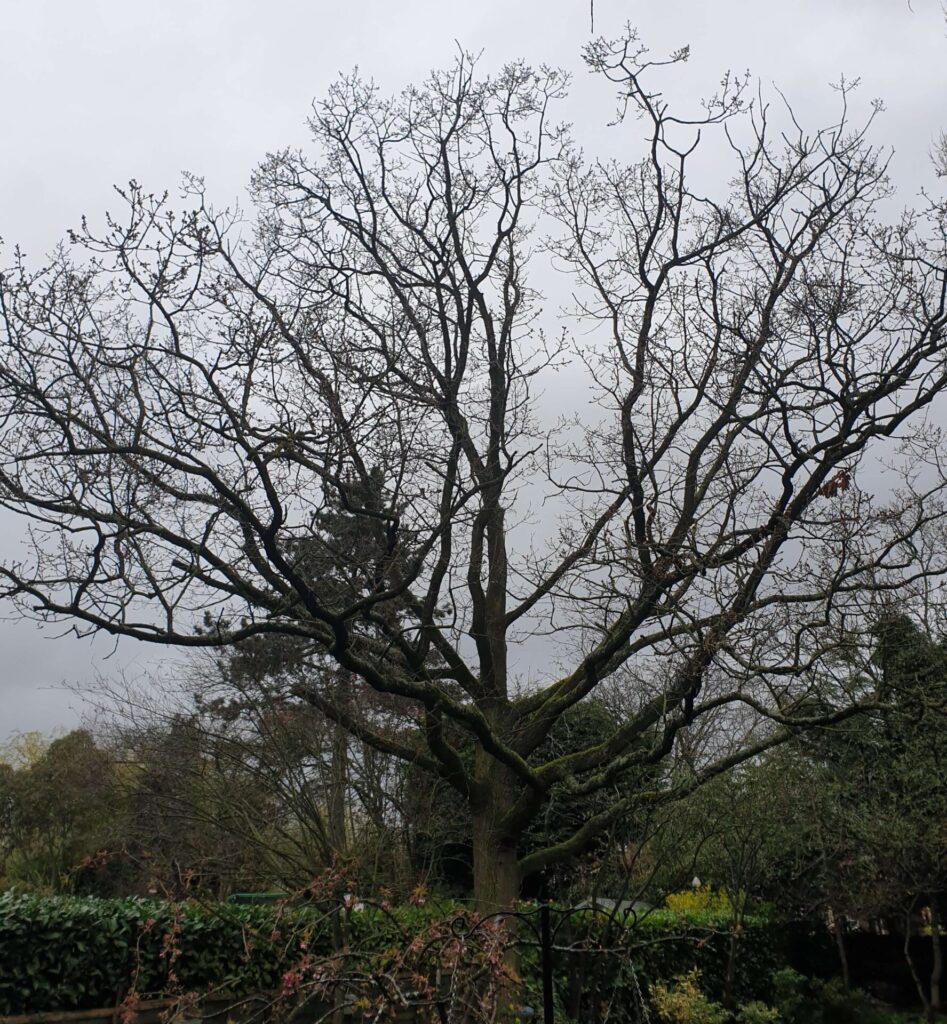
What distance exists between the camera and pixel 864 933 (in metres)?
14.2

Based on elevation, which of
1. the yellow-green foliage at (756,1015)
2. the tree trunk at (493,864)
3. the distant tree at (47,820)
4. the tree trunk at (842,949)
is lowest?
the yellow-green foliage at (756,1015)

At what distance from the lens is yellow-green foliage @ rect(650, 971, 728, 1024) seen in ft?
33.8

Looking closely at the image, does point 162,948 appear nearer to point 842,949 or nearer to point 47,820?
point 842,949

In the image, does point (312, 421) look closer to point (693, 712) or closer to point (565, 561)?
point (565, 561)

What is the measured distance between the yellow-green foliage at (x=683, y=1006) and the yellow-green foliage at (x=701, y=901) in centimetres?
289

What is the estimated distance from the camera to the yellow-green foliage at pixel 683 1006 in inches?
406

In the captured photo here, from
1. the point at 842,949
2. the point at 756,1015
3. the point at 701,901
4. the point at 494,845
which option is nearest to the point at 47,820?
the point at 701,901

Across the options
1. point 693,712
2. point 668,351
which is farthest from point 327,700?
point 668,351

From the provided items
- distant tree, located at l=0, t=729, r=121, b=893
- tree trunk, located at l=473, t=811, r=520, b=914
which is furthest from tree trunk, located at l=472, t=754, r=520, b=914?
distant tree, located at l=0, t=729, r=121, b=893

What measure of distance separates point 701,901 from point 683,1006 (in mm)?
3983

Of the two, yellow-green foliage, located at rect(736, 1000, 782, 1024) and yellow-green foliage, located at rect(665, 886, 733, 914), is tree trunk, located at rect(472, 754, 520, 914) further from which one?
yellow-green foliage, located at rect(665, 886, 733, 914)

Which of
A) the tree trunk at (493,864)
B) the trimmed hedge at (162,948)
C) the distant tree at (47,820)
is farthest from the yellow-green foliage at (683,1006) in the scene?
the distant tree at (47,820)

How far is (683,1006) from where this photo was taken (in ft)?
33.8

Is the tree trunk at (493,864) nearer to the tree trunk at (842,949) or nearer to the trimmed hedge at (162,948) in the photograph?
the trimmed hedge at (162,948)
